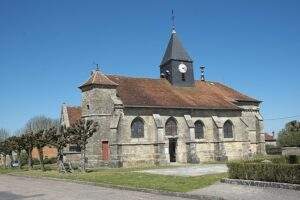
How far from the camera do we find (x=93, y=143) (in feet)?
129

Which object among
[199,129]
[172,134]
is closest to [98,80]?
[172,134]

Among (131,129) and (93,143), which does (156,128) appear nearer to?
(131,129)

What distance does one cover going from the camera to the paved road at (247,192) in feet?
46.5

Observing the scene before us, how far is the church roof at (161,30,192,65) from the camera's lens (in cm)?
4876

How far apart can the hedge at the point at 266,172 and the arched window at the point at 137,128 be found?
69.4ft

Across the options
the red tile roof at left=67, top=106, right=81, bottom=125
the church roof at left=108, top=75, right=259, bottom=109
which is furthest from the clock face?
the red tile roof at left=67, top=106, right=81, bottom=125

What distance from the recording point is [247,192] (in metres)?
15.6

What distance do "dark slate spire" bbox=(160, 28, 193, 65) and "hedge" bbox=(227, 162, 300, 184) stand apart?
30587 mm

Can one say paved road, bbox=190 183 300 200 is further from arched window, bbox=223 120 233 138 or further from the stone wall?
arched window, bbox=223 120 233 138

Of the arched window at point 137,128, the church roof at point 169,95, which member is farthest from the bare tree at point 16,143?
the arched window at point 137,128

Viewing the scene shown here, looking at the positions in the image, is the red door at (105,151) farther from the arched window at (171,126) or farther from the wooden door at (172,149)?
the wooden door at (172,149)

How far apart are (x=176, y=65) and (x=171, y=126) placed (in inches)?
371

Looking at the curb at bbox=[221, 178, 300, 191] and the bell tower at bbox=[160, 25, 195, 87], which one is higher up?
the bell tower at bbox=[160, 25, 195, 87]

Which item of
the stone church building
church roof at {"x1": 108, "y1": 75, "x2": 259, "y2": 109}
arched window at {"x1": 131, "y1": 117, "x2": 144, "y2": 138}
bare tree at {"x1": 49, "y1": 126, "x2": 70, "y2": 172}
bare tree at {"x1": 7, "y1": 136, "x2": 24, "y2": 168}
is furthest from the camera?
bare tree at {"x1": 7, "y1": 136, "x2": 24, "y2": 168}
